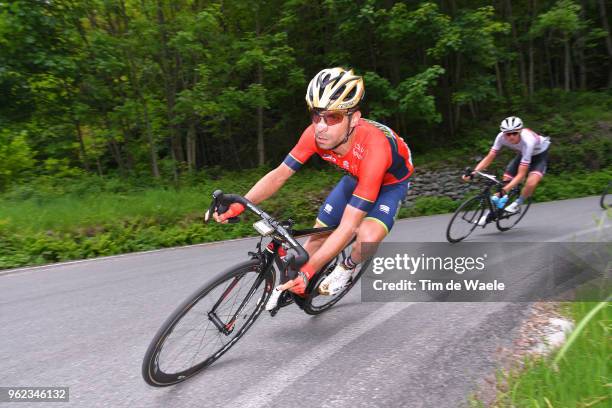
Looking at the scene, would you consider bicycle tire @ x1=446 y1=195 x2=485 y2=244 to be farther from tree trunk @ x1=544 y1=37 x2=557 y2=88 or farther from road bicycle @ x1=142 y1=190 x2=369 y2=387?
tree trunk @ x1=544 y1=37 x2=557 y2=88

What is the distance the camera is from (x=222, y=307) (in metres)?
3.20

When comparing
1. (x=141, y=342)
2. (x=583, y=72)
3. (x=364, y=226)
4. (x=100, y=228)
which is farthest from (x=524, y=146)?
(x=583, y=72)

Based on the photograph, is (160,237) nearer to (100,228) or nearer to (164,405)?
(100,228)

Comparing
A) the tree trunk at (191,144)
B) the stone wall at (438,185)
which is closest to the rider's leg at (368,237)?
the stone wall at (438,185)

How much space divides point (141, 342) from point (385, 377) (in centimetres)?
209

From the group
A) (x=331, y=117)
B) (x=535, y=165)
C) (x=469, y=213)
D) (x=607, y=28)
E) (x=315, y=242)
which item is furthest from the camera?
(x=607, y=28)

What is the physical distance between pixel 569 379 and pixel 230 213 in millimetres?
2336

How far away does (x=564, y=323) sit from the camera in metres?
3.40

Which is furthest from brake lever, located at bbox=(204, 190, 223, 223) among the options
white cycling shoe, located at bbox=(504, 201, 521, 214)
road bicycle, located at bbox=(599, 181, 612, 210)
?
road bicycle, located at bbox=(599, 181, 612, 210)

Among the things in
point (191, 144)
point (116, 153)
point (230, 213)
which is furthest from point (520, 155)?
point (116, 153)

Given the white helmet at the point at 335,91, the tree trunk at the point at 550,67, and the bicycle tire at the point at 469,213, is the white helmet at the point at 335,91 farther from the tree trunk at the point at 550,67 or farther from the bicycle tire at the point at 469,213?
the tree trunk at the point at 550,67

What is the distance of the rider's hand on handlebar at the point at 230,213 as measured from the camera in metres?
3.17

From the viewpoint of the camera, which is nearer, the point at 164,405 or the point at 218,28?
the point at 164,405

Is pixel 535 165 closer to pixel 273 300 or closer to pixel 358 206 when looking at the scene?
pixel 358 206
